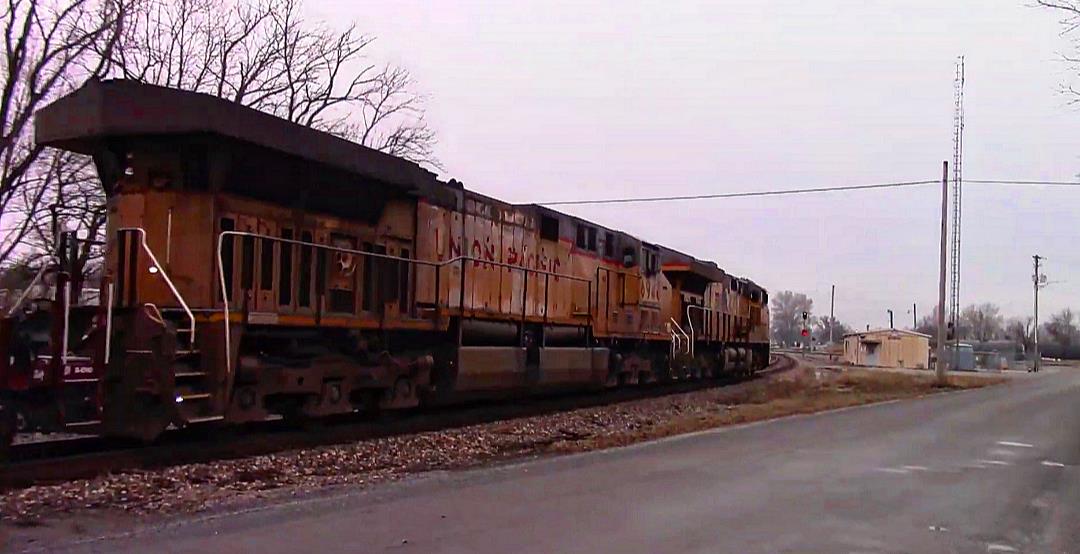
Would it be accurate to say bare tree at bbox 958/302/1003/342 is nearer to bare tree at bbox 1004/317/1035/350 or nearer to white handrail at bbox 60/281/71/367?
bare tree at bbox 1004/317/1035/350

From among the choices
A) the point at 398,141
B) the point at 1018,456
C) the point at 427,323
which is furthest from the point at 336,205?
the point at 398,141

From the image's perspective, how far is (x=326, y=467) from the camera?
388 inches

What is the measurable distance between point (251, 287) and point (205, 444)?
1809 millimetres

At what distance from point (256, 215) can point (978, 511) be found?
8114mm

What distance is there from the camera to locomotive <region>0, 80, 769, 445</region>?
30.9 feet

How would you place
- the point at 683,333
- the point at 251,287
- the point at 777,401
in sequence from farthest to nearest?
the point at 683,333
the point at 777,401
the point at 251,287

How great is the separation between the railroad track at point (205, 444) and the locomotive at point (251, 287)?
0.28 m

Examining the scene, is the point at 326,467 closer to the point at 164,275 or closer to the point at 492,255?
the point at 164,275

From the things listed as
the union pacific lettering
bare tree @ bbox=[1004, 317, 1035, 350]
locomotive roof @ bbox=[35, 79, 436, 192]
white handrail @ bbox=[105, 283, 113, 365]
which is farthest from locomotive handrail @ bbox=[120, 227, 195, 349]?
bare tree @ bbox=[1004, 317, 1035, 350]

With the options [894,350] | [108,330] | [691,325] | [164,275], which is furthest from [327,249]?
[894,350]

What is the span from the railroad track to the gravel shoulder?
0.30m

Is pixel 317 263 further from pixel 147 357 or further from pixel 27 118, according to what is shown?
pixel 27 118

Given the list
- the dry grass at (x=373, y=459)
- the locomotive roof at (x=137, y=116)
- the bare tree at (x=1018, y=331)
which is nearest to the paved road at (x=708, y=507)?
the dry grass at (x=373, y=459)

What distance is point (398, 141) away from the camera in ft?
119
